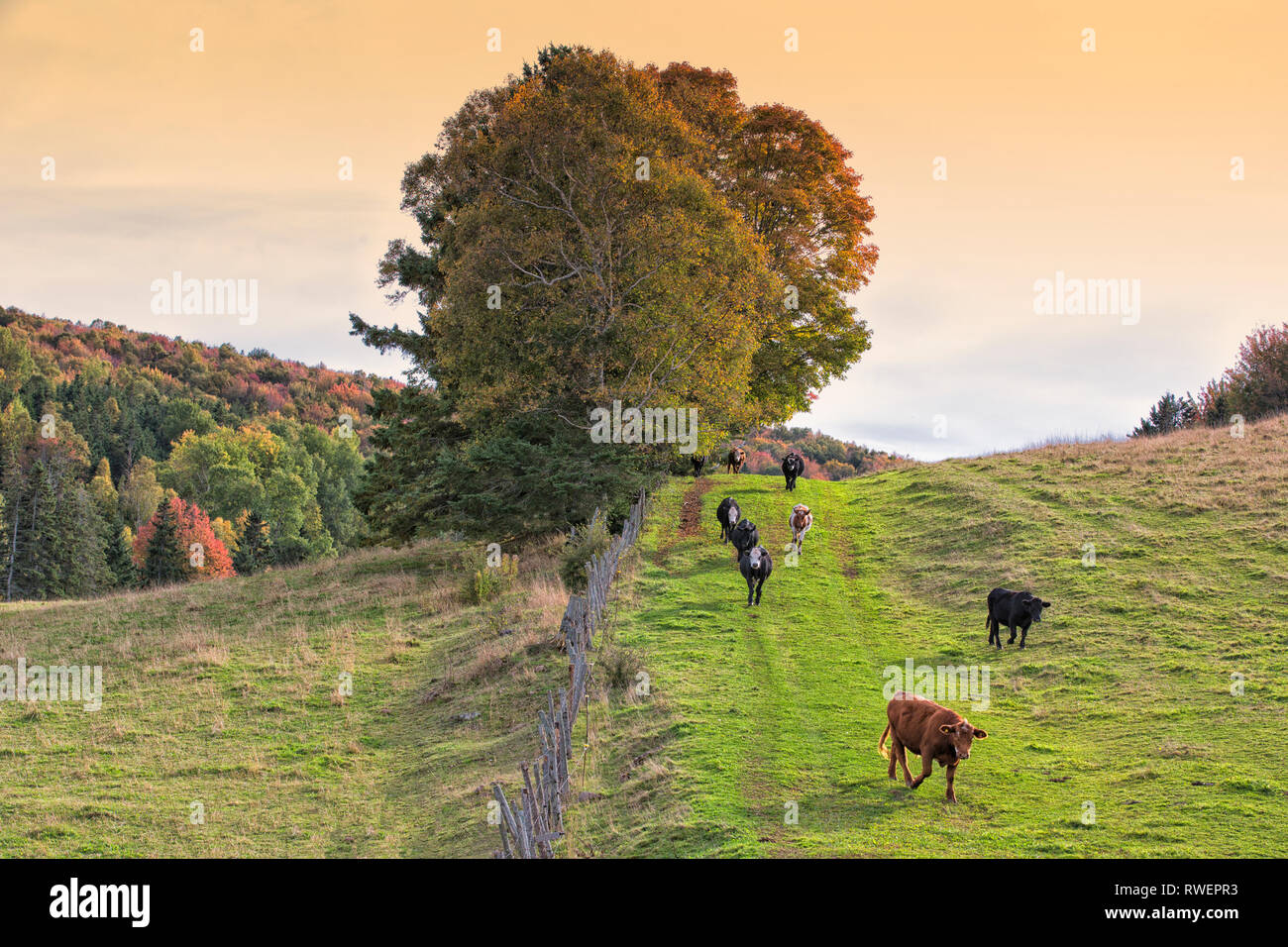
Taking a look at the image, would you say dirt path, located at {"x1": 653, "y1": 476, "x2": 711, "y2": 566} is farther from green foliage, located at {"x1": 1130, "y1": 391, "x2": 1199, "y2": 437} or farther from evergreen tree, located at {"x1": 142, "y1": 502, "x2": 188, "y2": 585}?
evergreen tree, located at {"x1": 142, "y1": 502, "x2": 188, "y2": 585}

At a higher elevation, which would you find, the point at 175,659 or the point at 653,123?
the point at 653,123

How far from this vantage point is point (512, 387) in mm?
34125

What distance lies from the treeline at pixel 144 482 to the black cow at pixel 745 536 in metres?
54.7

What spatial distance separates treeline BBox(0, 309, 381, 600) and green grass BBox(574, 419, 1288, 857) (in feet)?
190

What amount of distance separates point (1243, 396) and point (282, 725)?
54033 millimetres

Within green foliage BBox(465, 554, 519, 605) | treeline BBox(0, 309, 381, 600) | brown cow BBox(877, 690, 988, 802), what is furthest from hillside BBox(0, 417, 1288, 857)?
treeline BBox(0, 309, 381, 600)

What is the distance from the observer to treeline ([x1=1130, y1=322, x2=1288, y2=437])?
53594mm

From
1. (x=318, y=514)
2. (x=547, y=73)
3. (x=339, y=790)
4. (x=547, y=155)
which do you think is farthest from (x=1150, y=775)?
(x=318, y=514)

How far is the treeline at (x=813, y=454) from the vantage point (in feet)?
259

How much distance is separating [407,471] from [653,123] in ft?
54.6

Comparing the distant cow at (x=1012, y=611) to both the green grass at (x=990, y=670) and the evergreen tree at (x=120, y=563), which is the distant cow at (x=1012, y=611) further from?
the evergreen tree at (x=120, y=563)

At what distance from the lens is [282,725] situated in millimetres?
21125

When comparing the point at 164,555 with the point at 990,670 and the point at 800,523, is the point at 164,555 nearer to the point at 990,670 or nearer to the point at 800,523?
the point at 800,523
